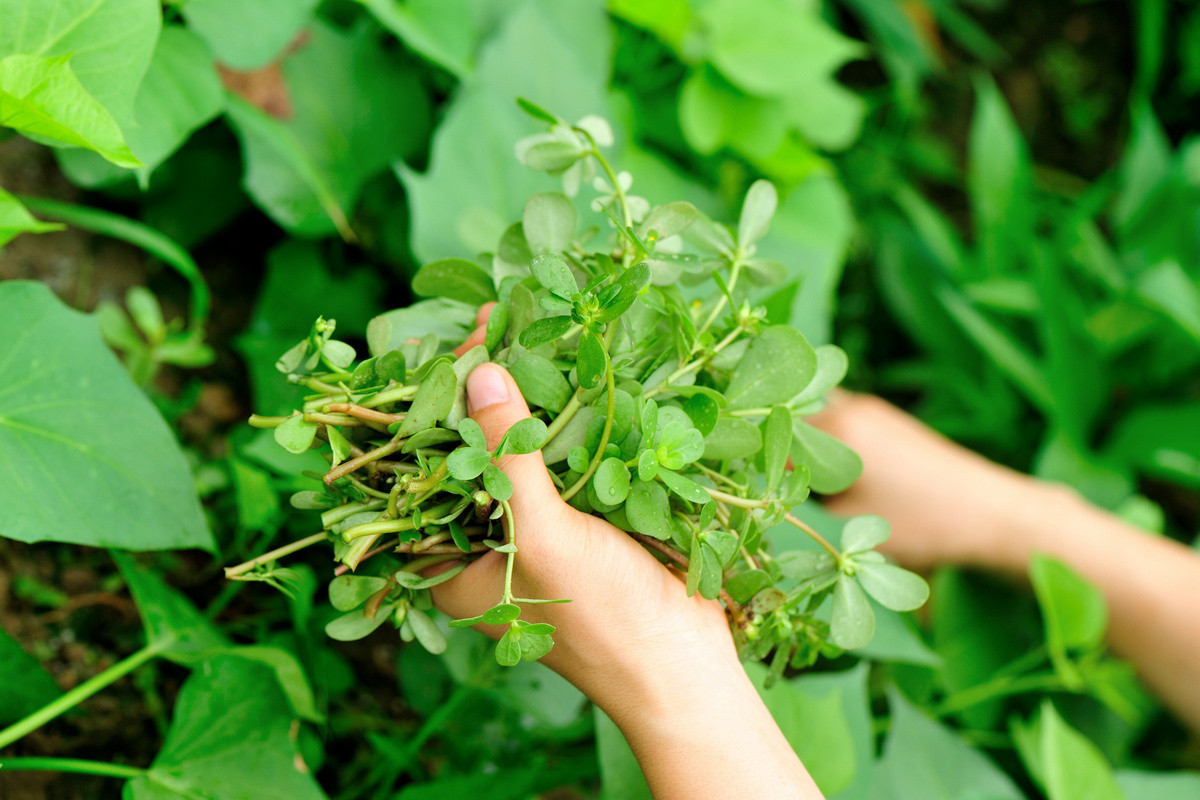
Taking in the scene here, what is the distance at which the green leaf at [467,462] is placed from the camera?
0.38 m

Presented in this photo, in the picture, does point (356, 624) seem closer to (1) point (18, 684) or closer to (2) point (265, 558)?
(2) point (265, 558)

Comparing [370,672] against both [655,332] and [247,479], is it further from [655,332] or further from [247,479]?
[655,332]

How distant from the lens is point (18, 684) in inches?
22.3

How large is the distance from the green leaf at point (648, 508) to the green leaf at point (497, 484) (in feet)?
0.22

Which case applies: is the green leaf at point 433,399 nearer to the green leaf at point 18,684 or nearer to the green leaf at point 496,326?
the green leaf at point 496,326

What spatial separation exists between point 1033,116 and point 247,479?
5.76 ft

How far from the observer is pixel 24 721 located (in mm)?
529

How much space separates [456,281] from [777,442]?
0.75 feet

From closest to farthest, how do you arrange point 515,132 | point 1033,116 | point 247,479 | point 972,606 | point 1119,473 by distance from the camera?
1. point 247,479
2. point 515,132
3. point 972,606
4. point 1119,473
5. point 1033,116

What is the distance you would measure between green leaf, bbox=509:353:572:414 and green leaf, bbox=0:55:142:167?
267mm

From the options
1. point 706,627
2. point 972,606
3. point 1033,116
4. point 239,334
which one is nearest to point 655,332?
point 706,627

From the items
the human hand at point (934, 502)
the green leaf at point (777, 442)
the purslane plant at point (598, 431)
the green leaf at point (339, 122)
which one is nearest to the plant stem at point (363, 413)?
the purslane plant at point (598, 431)

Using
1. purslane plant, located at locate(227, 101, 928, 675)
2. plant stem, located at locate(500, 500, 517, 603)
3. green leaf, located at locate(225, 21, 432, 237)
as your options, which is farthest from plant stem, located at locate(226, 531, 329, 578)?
green leaf, located at locate(225, 21, 432, 237)

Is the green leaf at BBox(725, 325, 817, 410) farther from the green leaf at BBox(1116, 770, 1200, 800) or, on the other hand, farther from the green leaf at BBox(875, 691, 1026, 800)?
the green leaf at BBox(1116, 770, 1200, 800)
